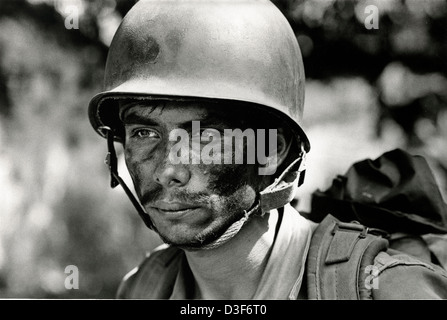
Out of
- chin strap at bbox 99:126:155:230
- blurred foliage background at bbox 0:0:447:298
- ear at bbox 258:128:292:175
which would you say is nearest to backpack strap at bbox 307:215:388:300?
ear at bbox 258:128:292:175

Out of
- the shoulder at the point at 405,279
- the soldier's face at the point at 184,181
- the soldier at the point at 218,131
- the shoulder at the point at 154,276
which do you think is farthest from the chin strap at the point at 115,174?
the shoulder at the point at 405,279

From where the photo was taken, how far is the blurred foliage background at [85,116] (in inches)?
202

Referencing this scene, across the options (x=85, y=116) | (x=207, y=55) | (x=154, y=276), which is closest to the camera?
(x=207, y=55)

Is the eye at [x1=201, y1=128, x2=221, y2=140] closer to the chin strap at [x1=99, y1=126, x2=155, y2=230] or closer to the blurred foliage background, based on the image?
the chin strap at [x1=99, y1=126, x2=155, y2=230]

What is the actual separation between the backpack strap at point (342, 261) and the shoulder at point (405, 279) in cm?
4

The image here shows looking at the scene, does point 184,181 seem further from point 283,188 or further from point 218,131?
point 283,188

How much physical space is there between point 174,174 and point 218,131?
27 cm

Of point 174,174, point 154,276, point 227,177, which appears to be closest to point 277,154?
point 227,177

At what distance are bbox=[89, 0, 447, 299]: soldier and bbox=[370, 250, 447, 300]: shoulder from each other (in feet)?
1.15

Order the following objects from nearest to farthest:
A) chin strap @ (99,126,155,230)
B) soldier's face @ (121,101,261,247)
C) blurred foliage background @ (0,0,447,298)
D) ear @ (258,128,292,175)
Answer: soldier's face @ (121,101,261,247) < ear @ (258,128,292,175) < chin strap @ (99,126,155,230) < blurred foliage background @ (0,0,447,298)

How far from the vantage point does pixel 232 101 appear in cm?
317

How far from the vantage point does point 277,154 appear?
3.42 meters

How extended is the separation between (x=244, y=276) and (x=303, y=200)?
178 centimetres

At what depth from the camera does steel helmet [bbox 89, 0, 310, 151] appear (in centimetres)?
316
